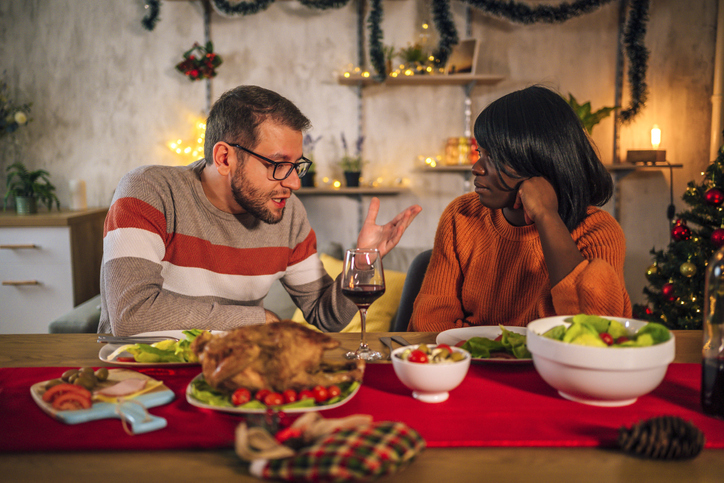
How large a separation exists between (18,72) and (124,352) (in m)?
3.63

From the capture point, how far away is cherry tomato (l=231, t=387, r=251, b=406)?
2.50ft

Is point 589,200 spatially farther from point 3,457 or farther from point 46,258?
point 46,258

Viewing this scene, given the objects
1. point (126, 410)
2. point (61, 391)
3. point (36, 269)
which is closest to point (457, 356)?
point (126, 410)

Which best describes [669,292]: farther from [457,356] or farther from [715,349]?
[457,356]

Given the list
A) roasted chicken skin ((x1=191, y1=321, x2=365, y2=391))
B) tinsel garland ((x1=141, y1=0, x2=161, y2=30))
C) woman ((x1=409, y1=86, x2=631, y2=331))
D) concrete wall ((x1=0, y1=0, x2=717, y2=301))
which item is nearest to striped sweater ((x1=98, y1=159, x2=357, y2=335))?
woman ((x1=409, y1=86, x2=631, y2=331))

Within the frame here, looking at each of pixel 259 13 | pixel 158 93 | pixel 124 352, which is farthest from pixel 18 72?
pixel 124 352

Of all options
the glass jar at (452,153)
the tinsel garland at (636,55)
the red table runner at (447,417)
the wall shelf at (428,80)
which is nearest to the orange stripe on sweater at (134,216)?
the red table runner at (447,417)

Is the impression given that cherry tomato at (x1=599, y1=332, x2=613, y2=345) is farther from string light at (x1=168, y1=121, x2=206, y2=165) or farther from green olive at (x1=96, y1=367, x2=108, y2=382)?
string light at (x1=168, y1=121, x2=206, y2=165)

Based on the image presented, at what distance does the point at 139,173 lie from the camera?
1.55 meters

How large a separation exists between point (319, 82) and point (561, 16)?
68.5 inches

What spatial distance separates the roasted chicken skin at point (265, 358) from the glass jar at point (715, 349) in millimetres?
549

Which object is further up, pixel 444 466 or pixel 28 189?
pixel 28 189

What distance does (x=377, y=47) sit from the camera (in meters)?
3.63

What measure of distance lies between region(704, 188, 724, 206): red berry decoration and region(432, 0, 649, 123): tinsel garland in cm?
163
